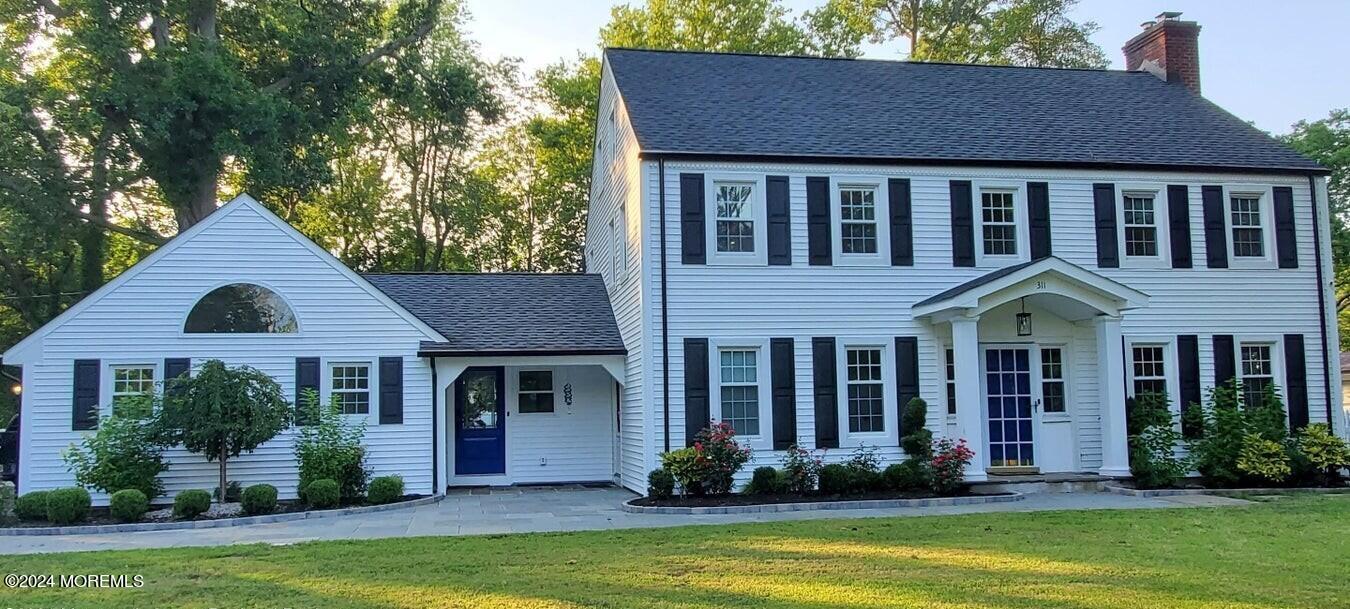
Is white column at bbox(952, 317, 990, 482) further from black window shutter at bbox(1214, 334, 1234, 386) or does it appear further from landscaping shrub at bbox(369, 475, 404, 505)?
landscaping shrub at bbox(369, 475, 404, 505)

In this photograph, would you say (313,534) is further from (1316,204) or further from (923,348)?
(1316,204)

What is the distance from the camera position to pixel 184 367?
14.6 meters

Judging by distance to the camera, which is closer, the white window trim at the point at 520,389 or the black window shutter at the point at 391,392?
the black window shutter at the point at 391,392

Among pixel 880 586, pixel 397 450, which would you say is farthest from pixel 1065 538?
pixel 397 450

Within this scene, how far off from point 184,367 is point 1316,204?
58.1 ft

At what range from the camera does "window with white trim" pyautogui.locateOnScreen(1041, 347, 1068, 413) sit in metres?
Result: 15.6

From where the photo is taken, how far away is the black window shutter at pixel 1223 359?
51.8 feet

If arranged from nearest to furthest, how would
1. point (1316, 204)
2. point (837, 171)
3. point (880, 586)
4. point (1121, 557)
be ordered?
point (880, 586)
point (1121, 557)
point (837, 171)
point (1316, 204)

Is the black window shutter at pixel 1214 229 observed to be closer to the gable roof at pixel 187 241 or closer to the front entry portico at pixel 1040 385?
the front entry portico at pixel 1040 385

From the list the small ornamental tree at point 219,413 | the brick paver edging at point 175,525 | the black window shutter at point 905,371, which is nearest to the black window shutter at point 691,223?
the black window shutter at point 905,371

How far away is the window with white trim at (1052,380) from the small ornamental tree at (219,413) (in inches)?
438

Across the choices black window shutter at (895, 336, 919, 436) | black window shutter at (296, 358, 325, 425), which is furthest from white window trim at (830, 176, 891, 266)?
black window shutter at (296, 358, 325, 425)

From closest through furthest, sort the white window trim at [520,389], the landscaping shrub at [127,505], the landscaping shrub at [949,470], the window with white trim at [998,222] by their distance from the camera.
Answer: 1. the landscaping shrub at [127,505]
2. the landscaping shrub at [949,470]
3. the window with white trim at [998,222]
4. the white window trim at [520,389]

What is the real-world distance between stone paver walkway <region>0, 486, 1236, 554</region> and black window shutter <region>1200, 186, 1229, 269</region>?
467 cm
